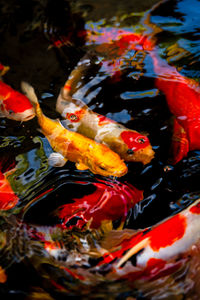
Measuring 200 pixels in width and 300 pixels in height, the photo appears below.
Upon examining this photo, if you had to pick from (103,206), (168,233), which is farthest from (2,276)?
(168,233)

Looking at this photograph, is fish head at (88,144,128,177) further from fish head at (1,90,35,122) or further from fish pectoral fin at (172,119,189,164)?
fish head at (1,90,35,122)

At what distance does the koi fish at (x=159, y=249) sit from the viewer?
64.4 inches

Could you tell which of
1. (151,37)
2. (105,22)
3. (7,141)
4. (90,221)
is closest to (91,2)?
(105,22)

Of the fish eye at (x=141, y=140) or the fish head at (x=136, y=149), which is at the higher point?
the fish eye at (x=141, y=140)

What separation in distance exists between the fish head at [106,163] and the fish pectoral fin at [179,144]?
37 cm

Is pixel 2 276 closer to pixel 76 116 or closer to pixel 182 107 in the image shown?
pixel 76 116

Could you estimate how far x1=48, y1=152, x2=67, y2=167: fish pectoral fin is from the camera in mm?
2180

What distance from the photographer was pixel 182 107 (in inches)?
89.6

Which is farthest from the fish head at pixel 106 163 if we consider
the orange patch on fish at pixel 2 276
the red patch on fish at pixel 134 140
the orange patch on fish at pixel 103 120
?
the orange patch on fish at pixel 2 276

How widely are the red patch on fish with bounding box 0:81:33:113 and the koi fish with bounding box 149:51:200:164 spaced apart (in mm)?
1079

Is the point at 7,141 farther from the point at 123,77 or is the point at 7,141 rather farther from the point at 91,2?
the point at 91,2

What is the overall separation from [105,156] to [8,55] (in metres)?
1.73

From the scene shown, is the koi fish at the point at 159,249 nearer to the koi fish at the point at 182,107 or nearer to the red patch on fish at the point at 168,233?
the red patch on fish at the point at 168,233

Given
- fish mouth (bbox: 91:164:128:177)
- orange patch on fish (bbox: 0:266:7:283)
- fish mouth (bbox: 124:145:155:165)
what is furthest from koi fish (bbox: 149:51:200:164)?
orange patch on fish (bbox: 0:266:7:283)
